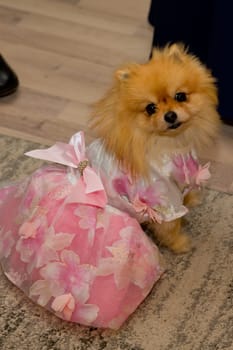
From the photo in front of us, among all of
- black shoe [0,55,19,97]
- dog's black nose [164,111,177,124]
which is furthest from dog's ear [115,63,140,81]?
black shoe [0,55,19,97]

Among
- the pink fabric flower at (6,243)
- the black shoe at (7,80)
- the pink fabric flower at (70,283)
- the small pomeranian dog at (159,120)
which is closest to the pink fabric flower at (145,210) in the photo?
the small pomeranian dog at (159,120)

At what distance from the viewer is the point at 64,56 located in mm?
2068

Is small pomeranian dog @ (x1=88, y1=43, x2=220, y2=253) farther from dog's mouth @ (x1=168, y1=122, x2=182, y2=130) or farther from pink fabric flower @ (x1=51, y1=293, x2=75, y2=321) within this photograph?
pink fabric flower @ (x1=51, y1=293, x2=75, y2=321)

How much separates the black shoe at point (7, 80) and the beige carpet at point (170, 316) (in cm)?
73

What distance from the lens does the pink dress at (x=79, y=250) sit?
1225mm

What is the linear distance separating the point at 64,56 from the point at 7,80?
27 centimetres

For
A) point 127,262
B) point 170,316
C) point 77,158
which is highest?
point 77,158

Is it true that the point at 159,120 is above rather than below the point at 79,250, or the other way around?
above

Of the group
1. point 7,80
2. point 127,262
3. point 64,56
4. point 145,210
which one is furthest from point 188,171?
point 64,56

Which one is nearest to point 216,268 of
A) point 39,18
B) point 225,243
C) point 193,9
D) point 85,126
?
point 225,243

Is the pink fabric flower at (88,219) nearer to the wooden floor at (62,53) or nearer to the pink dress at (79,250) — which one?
the pink dress at (79,250)

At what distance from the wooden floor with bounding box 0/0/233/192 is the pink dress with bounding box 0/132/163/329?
41 centimetres

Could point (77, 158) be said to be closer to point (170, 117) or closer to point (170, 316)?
point (170, 117)

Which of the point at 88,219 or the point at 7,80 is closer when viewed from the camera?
the point at 88,219
